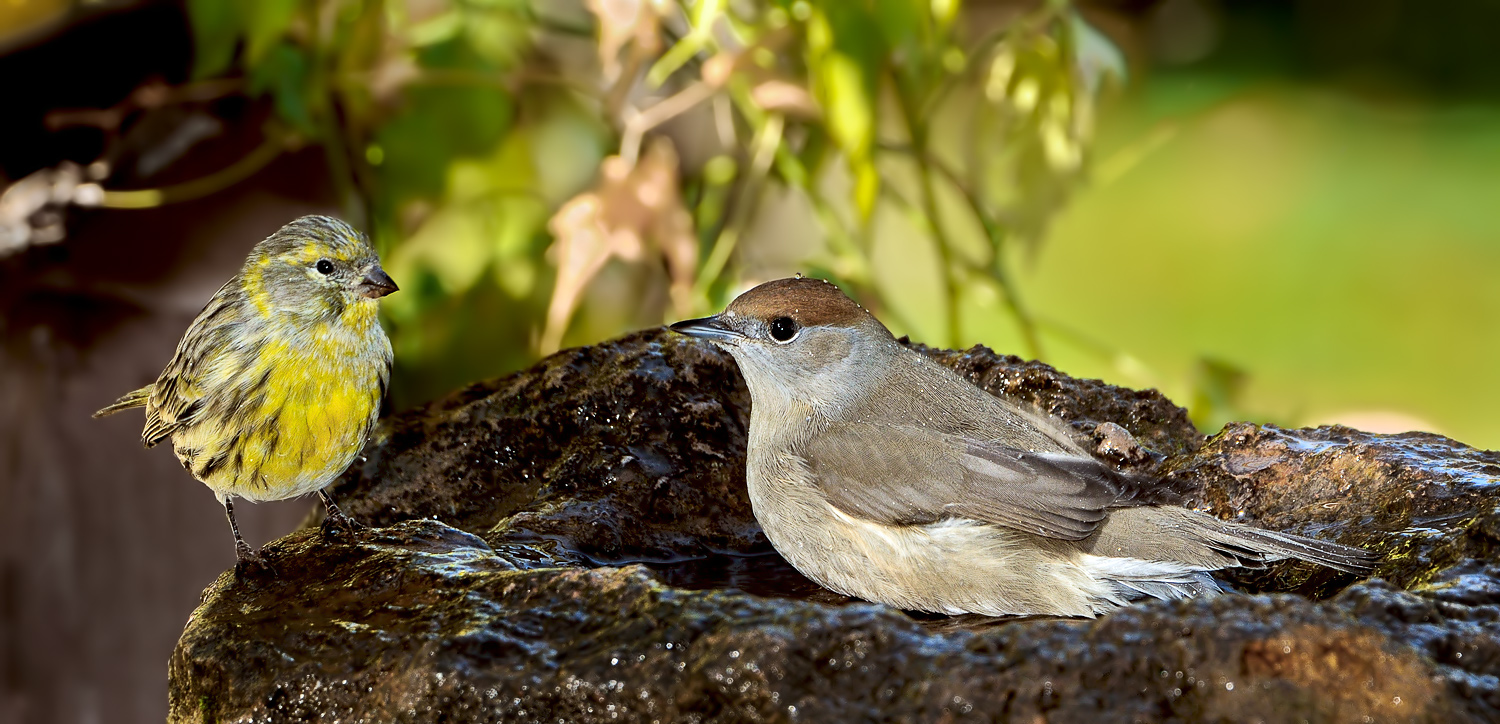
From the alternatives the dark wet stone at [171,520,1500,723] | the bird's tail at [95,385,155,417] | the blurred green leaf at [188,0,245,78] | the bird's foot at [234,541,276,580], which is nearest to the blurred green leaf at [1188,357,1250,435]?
the dark wet stone at [171,520,1500,723]

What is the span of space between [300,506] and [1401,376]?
6274mm

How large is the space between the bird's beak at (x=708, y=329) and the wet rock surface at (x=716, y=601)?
0.40 m

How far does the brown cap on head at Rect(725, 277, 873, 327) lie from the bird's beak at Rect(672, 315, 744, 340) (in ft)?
0.13

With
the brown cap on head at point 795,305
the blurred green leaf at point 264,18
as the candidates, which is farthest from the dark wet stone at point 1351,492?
the blurred green leaf at point 264,18

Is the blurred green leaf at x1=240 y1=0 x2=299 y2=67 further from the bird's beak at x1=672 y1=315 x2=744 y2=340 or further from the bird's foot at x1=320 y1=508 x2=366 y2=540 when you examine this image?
the bird's beak at x1=672 y1=315 x2=744 y2=340

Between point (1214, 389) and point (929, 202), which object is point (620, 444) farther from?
point (1214, 389)

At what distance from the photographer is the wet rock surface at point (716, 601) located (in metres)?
1.69

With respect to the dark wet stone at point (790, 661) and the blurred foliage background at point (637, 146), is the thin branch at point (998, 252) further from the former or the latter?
the dark wet stone at point (790, 661)

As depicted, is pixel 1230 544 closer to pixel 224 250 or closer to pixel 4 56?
pixel 224 250

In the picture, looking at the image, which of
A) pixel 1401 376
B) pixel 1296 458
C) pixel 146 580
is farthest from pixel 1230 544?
pixel 1401 376

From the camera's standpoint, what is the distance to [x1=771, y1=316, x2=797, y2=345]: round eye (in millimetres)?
2912

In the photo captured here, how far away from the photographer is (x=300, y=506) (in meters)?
5.35

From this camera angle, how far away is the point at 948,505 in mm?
2514

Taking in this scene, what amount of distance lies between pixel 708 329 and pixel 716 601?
3.32 feet
